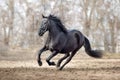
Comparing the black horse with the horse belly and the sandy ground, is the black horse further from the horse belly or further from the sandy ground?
the sandy ground

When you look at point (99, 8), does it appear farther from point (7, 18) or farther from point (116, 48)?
point (7, 18)

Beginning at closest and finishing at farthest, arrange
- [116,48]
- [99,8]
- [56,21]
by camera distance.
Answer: [56,21] < [116,48] < [99,8]

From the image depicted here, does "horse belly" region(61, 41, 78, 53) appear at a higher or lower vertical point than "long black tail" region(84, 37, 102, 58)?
higher

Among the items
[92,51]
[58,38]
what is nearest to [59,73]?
[58,38]

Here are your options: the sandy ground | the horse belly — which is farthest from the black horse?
the sandy ground

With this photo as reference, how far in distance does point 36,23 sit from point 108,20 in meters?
6.58

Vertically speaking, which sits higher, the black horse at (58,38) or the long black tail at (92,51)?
the black horse at (58,38)

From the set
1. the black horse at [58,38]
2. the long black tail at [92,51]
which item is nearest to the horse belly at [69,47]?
the black horse at [58,38]

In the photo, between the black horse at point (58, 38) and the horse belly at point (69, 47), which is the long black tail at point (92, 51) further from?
the horse belly at point (69, 47)

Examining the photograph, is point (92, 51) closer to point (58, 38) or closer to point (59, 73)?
point (58, 38)

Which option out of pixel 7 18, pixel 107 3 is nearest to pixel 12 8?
pixel 7 18

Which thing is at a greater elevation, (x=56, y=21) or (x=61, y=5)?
(x=56, y=21)

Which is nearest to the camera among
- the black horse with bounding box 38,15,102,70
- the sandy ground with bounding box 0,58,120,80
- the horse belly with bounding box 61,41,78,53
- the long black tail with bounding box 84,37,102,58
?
the sandy ground with bounding box 0,58,120,80

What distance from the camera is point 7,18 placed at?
96.5ft
